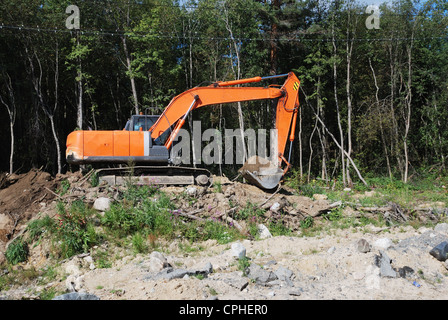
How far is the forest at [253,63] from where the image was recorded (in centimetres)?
1822

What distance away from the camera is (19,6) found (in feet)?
56.0

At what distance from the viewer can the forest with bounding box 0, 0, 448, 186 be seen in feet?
59.8

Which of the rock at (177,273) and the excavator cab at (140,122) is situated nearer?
the rock at (177,273)

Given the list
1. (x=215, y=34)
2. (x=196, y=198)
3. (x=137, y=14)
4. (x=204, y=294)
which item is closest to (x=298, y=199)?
(x=196, y=198)

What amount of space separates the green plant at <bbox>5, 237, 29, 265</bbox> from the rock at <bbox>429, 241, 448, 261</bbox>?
7.58m

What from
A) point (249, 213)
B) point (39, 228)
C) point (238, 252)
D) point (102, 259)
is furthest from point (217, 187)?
point (39, 228)

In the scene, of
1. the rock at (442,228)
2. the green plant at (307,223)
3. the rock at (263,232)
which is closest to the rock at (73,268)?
the rock at (263,232)

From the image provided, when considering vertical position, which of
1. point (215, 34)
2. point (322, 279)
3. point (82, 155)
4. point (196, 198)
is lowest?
point (322, 279)

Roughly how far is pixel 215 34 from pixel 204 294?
1745 cm

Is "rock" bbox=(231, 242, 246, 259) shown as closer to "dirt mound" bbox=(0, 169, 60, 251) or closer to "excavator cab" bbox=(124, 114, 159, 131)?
"dirt mound" bbox=(0, 169, 60, 251)

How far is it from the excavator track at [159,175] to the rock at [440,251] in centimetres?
600

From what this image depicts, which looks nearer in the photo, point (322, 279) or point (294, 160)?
point (322, 279)

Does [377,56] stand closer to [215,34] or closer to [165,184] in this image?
[215,34]

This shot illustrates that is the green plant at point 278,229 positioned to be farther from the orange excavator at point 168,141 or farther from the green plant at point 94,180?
the green plant at point 94,180
